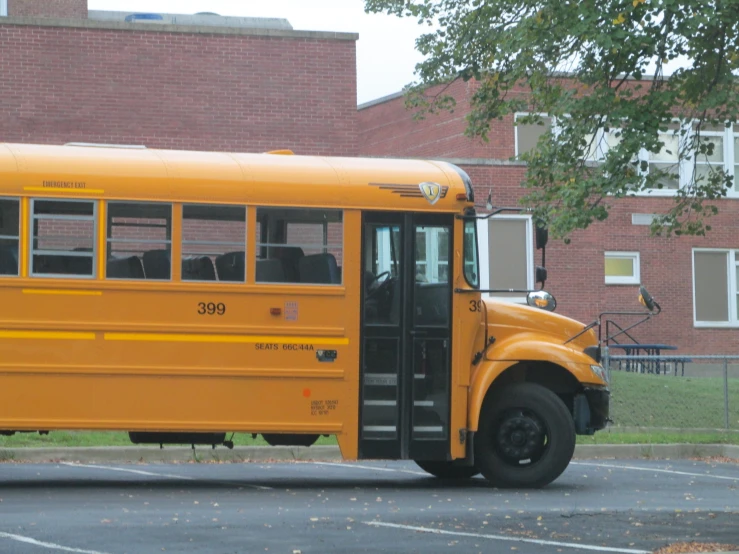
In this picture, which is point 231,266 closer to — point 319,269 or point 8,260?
point 319,269

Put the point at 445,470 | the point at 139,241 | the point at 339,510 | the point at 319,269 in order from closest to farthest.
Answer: the point at 339,510 → the point at 139,241 → the point at 319,269 → the point at 445,470

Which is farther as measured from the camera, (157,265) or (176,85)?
(176,85)

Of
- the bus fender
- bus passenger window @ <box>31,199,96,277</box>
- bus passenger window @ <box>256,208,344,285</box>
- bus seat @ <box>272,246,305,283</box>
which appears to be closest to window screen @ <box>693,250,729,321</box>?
the bus fender

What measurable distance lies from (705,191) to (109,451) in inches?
346

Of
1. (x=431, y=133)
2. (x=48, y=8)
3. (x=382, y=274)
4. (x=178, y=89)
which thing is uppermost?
(x=48, y=8)

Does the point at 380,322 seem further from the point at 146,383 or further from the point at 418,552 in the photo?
the point at 418,552

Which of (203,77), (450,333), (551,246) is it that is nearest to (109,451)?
(450,333)

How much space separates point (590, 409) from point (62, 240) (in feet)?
16.7

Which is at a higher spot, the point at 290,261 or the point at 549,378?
the point at 290,261

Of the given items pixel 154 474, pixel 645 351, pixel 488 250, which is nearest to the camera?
pixel 154 474

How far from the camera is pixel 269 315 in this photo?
12180 millimetres

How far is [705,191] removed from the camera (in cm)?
1877

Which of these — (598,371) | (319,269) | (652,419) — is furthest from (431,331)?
(652,419)

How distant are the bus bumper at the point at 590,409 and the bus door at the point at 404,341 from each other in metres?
1.32
